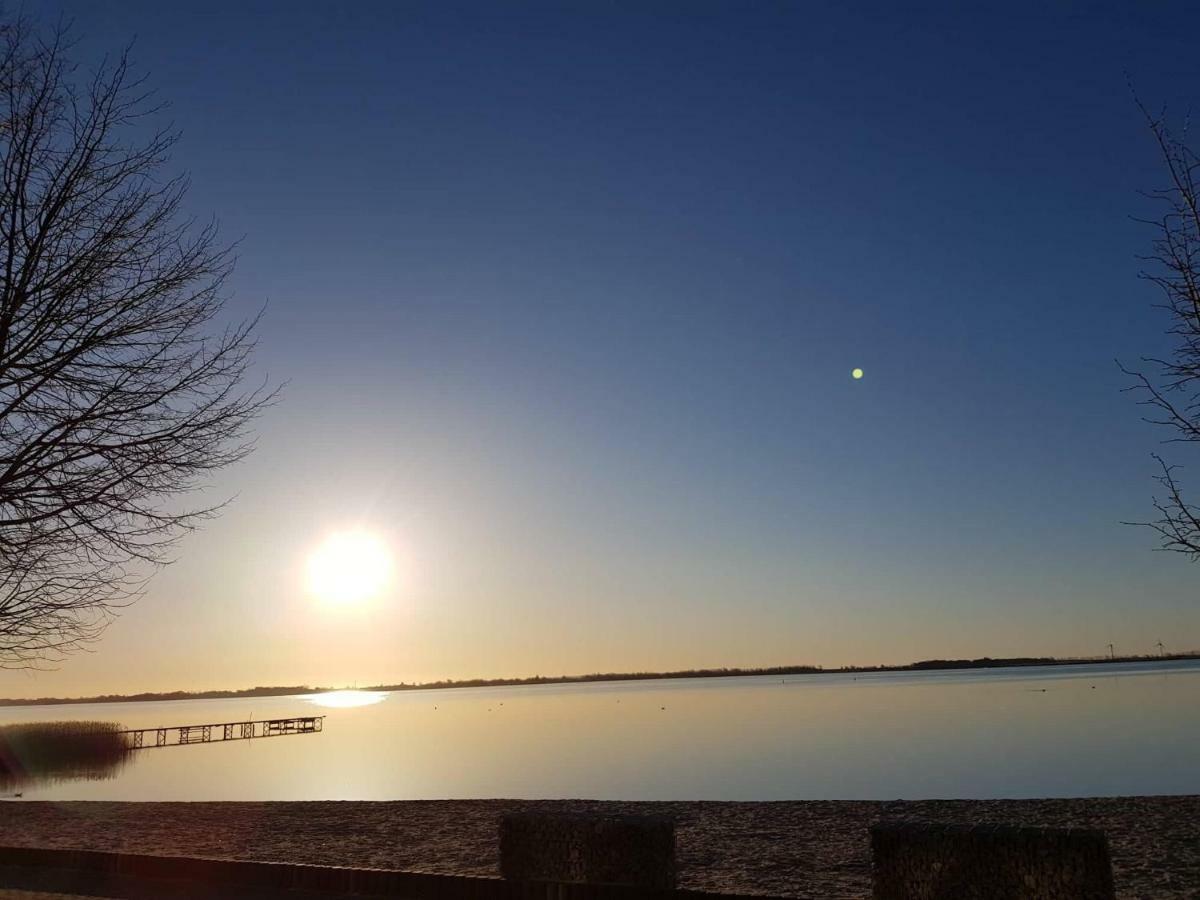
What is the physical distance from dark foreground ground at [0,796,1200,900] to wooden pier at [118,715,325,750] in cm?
7216

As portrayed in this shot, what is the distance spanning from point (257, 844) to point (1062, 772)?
37697 mm

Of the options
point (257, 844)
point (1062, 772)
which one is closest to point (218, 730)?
point (1062, 772)

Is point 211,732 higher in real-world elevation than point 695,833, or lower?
higher

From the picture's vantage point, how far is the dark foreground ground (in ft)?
44.8

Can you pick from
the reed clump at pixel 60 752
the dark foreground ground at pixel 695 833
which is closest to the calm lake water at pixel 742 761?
the reed clump at pixel 60 752

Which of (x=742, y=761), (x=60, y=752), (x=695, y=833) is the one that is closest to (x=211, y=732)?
(x=60, y=752)

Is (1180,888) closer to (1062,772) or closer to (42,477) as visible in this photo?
(42,477)

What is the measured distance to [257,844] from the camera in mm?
17391

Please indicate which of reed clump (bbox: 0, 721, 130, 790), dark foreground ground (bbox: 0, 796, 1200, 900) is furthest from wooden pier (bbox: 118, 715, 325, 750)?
dark foreground ground (bbox: 0, 796, 1200, 900)

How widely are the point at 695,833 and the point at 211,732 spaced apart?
11667 centimetres

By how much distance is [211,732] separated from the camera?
12025 cm

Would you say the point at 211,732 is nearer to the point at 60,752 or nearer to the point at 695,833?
the point at 60,752

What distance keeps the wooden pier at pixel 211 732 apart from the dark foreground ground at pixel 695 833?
237 ft

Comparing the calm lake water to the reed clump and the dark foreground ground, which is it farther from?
the dark foreground ground
